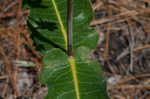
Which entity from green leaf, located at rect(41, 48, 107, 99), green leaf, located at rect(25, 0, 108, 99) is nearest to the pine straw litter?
green leaf, located at rect(25, 0, 108, 99)

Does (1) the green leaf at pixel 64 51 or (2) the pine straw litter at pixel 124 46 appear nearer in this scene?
(1) the green leaf at pixel 64 51

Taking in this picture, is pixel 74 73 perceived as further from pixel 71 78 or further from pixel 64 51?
pixel 64 51

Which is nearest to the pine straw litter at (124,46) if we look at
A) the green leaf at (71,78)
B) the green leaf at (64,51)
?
the green leaf at (64,51)

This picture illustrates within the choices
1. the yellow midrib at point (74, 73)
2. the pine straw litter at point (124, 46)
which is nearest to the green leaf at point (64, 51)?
the yellow midrib at point (74, 73)

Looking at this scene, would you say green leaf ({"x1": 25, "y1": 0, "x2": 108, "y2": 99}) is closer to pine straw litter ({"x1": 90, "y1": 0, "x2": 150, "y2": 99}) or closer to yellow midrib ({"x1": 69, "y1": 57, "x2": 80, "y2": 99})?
yellow midrib ({"x1": 69, "y1": 57, "x2": 80, "y2": 99})

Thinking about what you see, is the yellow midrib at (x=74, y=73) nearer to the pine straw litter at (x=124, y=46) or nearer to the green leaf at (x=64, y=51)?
the green leaf at (x=64, y=51)

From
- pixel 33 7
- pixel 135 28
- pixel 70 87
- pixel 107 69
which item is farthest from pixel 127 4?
pixel 70 87

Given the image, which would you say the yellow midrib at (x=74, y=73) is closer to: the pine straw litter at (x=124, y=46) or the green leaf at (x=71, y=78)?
the green leaf at (x=71, y=78)

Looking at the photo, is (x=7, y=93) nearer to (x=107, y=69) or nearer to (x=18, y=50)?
(x=18, y=50)

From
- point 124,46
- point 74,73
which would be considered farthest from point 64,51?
point 124,46
